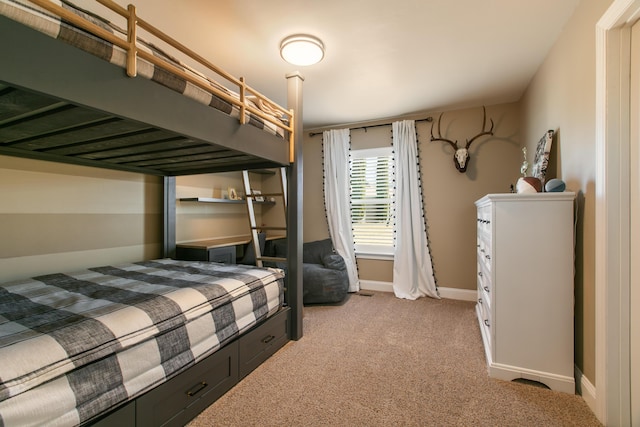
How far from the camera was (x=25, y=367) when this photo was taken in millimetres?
841

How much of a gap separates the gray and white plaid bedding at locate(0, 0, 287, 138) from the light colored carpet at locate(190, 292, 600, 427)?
1.59 metres

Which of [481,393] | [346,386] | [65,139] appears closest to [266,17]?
[65,139]

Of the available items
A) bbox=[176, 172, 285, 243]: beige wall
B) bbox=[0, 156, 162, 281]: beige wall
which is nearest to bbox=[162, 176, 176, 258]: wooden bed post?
bbox=[0, 156, 162, 281]: beige wall

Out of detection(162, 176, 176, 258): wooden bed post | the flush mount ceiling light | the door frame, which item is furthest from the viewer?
detection(162, 176, 176, 258): wooden bed post

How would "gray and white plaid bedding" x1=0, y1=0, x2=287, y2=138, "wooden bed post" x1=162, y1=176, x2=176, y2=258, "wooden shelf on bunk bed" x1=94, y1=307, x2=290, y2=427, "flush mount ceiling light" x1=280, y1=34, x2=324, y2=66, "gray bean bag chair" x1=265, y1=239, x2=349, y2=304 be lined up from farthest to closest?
"gray bean bag chair" x1=265, y1=239, x2=349, y2=304
"wooden bed post" x1=162, y1=176, x2=176, y2=258
"flush mount ceiling light" x1=280, y1=34, x2=324, y2=66
"wooden shelf on bunk bed" x1=94, y1=307, x2=290, y2=427
"gray and white plaid bedding" x1=0, y1=0, x2=287, y2=138

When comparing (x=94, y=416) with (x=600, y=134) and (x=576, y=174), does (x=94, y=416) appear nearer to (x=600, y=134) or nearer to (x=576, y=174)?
(x=600, y=134)

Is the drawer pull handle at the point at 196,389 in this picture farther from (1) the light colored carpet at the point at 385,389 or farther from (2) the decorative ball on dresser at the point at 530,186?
(2) the decorative ball on dresser at the point at 530,186

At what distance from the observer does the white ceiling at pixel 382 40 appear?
170 cm

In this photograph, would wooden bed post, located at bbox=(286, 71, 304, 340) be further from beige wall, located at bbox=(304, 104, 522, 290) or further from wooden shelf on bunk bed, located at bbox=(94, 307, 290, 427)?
beige wall, located at bbox=(304, 104, 522, 290)

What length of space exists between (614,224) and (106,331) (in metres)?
2.31

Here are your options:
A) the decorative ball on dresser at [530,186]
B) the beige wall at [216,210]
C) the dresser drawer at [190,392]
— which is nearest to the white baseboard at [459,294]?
the decorative ball on dresser at [530,186]

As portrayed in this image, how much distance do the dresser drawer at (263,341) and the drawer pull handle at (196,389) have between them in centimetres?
27

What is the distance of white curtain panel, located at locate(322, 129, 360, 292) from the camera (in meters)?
3.81

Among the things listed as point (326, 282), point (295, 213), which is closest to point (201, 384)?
point (295, 213)
